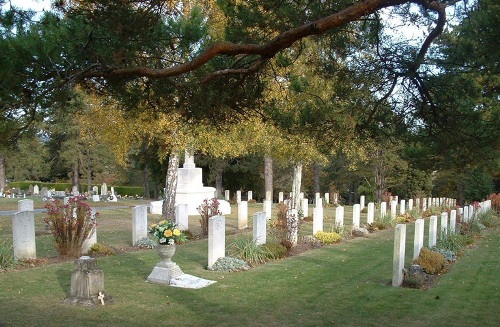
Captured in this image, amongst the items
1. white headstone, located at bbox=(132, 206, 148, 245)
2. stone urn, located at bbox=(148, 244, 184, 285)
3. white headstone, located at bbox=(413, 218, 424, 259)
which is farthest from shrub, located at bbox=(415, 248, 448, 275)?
white headstone, located at bbox=(132, 206, 148, 245)

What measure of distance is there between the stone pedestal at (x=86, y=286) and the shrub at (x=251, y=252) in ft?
15.0

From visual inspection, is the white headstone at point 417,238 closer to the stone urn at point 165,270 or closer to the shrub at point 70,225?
the stone urn at point 165,270

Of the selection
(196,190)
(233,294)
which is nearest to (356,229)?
(196,190)

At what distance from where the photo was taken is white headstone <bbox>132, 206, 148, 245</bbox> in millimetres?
13953

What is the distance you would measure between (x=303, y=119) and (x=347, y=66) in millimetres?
1439

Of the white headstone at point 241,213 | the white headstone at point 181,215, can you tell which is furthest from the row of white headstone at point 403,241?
the white headstone at point 181,215

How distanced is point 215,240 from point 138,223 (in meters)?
3.89

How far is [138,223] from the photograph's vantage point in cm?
1409

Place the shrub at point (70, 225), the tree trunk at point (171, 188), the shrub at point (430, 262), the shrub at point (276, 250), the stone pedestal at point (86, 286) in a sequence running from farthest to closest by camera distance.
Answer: the tree trunk at point (171, 188) → the shrub at point (276, 250) → the shrub at point (430, 262) → the shrub at point (70, 225) → the stone pedestal at point (86, 286)

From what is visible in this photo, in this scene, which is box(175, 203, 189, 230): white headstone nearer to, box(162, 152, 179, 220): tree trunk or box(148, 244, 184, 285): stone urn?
box(162, 152, 179, 220): tree trunk

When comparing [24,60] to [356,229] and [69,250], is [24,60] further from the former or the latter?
[356,229]

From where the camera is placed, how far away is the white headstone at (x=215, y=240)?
1095 centimetres

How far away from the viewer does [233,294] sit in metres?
8.79

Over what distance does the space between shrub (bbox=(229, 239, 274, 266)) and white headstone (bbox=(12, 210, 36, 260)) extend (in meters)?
4.58
